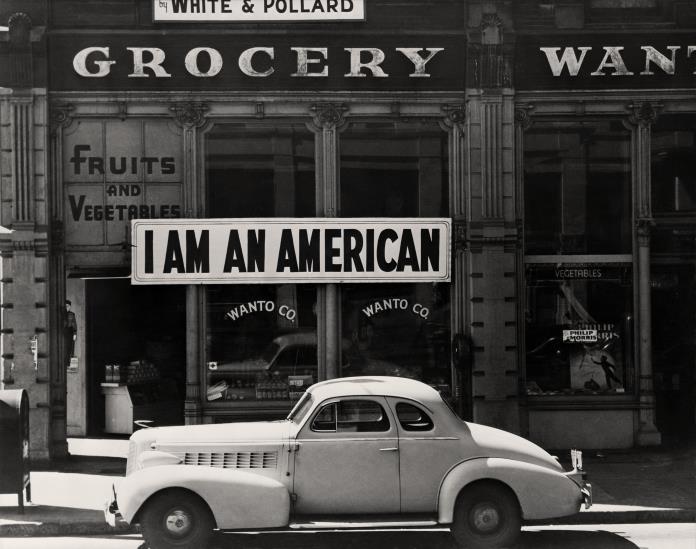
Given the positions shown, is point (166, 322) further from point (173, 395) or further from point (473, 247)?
point (473, 247)

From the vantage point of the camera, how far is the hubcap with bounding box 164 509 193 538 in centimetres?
817

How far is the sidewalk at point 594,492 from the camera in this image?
31.1ft

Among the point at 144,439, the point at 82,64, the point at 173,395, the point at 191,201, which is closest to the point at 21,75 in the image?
the point at 82,64

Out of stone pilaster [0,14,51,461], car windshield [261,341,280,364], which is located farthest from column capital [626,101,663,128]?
stone pilaster [0,14,51,461]

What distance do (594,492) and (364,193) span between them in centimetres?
533

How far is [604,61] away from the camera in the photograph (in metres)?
13.3

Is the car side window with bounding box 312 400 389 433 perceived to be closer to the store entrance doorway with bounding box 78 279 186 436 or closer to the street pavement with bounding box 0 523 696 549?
the street pavement with bounding box 0 523 696 549

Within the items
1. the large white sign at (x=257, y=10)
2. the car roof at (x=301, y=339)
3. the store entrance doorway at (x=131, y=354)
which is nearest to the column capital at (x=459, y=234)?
the car roof at (x=301, y=339)

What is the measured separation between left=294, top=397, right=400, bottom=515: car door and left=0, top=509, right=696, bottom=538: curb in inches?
69.1

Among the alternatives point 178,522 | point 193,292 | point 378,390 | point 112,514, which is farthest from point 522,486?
point 193,292

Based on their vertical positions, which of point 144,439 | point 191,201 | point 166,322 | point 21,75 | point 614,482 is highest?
point 21,75

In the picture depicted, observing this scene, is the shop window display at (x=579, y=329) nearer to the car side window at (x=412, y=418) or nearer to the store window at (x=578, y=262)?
the store window at (x=578, y=262)

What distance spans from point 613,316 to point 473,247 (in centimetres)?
238

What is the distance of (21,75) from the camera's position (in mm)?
12906
